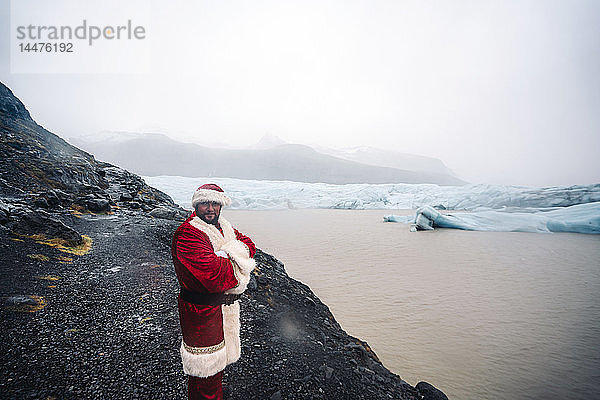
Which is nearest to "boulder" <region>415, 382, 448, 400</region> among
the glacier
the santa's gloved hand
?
the santa's gloved hand

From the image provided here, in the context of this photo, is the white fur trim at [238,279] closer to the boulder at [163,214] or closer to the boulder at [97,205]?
the boulder at [163,214]

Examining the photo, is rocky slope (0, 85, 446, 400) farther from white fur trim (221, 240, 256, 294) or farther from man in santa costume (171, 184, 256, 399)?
white fur trim (221, 240, 256, 294)

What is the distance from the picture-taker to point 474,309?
6.64 meters

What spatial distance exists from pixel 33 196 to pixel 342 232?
1450 centimetres

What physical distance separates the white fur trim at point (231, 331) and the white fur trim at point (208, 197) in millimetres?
776

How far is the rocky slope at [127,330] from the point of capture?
2.56m

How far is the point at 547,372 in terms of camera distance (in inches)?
175

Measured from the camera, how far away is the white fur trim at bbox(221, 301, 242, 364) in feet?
7.09

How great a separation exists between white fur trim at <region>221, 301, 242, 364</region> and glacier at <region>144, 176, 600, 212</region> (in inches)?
1052

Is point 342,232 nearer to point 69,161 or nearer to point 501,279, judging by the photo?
point 501,279

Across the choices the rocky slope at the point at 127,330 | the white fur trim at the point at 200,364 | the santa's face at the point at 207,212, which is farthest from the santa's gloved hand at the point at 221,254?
the rocky slope at the point at 127,330

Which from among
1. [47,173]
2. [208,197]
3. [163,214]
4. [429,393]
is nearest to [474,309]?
[429,393]

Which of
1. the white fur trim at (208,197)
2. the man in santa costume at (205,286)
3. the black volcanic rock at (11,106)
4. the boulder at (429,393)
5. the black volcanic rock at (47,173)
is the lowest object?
the boulder at (429,393)

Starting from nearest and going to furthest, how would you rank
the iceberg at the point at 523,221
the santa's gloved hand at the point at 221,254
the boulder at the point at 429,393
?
the santa's gloved hand at the point at 221,254, the boulder at the point at 429,393, the iceberg at the point at 523,221
